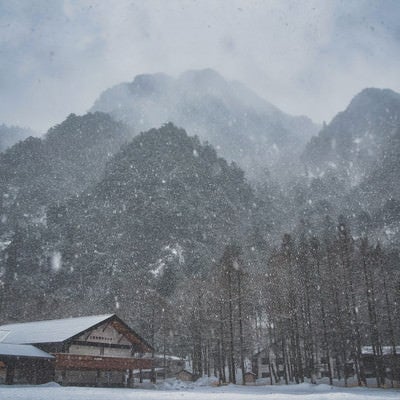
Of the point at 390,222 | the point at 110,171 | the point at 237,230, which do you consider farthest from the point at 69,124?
the point at 390,222

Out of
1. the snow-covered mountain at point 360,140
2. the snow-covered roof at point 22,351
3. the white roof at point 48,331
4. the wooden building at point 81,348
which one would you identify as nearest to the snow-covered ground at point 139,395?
the snow-covered roof at point 22,351

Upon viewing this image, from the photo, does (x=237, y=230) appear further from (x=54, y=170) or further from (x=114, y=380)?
(x=114, y=380)

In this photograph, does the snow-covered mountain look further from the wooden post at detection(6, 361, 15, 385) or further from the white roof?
the wooden post at detection(6, 361, 15, 385)

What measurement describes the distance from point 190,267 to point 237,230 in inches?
1412

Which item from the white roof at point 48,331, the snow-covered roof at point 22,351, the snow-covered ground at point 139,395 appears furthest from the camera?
the white roof at point 48,331

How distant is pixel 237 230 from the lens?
136750 mm

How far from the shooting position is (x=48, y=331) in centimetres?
2977

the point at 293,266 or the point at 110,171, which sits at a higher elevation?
the point at 110,171

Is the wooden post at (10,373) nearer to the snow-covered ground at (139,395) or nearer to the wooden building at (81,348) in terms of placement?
the wooden building at (81,348)

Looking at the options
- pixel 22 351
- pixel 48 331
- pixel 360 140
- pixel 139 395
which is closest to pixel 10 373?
pixel 22 351

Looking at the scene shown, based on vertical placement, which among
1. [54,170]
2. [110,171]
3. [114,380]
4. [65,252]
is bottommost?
[114,380]

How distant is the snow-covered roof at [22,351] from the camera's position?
950 inches

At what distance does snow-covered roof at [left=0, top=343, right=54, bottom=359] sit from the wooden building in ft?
0.70

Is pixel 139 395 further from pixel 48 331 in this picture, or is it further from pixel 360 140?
pixel 360 140
